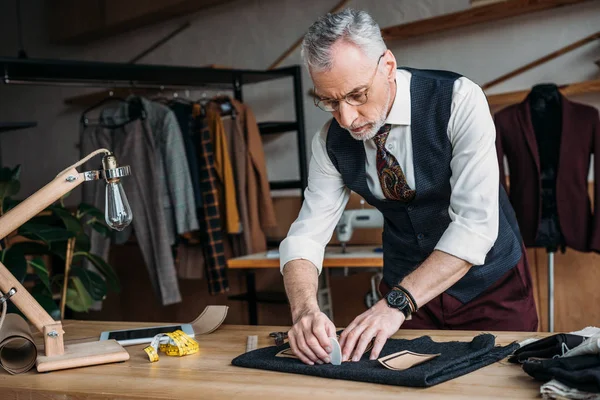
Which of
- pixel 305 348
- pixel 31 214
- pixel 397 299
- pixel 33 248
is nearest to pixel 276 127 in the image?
pixel 33 248

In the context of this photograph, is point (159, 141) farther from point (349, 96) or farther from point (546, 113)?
point (349, 96)

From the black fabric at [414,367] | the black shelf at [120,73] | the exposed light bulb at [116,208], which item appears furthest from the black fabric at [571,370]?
the black shelf at [120,73]

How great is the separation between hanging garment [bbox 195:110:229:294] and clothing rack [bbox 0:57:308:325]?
7.6 inches

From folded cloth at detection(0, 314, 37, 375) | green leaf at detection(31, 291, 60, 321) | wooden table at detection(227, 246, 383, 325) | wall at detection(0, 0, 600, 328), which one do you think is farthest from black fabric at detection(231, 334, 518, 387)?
wall at detection(0, 0, 600, 328)

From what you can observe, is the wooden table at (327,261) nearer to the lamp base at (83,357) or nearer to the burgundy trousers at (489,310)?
the burgundy trousers at (489,310)

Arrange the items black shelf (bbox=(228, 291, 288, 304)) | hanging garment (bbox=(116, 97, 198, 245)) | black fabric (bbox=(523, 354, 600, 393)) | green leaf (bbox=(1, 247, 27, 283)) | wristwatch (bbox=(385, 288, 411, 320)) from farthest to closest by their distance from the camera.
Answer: black shelf (bbox=(228, 291, 288, 304)) → hanging garment (bbox=(116, 97, 198, 245)) → green leaf (bbox=(1, 247, 27, 283)) → wristwatch (bbox=(385, 288, 411, 320)) → black fabric (bbox=(523, 354, 600, 393))

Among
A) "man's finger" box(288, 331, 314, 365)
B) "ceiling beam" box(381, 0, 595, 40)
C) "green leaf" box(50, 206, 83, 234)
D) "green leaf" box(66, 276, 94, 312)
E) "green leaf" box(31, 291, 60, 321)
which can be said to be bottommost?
"green leaf" box(66, 276, 94, 312)

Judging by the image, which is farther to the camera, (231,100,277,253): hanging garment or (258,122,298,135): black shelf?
(258,122,298,135): black shelf

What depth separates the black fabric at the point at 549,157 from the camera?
350 cm

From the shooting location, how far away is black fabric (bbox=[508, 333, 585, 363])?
1420mm

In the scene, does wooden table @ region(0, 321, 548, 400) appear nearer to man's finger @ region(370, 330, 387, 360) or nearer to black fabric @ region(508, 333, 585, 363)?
black fabric @ region(508, 333, 585, 363)

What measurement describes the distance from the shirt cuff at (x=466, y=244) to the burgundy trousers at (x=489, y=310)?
31 centimetres

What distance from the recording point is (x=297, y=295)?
1.85m

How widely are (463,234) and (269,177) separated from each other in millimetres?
3517
